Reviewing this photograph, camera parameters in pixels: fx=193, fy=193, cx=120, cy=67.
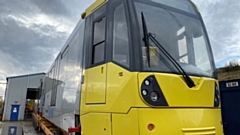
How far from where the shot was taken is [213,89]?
8.15ft

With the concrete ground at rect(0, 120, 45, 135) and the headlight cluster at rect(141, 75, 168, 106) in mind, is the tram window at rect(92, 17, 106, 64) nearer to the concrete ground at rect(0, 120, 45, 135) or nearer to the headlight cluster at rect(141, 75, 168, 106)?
the headlight cluster at rect(141, 75, 168, 106)

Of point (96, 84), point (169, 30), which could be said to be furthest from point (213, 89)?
point (96, 84)

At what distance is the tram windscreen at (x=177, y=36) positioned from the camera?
230 centimetres

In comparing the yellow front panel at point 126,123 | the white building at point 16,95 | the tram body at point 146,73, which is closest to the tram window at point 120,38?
the tram body at point 146,73

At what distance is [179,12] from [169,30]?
17.5 inches

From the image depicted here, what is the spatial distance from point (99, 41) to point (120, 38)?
0.45 meters

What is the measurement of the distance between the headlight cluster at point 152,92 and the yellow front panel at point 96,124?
533 millimetres

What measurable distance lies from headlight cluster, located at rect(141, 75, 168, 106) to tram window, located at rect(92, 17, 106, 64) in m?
0.80

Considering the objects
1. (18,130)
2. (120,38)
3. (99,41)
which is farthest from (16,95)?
(120,38)

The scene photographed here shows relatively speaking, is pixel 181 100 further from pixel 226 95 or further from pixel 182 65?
pixel 226 95

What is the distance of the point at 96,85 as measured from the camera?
2.59 m

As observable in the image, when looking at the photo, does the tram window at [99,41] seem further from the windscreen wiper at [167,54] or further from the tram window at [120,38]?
the windscreen wiper at [167,54]

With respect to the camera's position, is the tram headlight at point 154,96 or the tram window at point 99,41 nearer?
the tram headlight at point 154,96

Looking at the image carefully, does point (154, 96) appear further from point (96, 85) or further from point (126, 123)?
point (96, 85)
